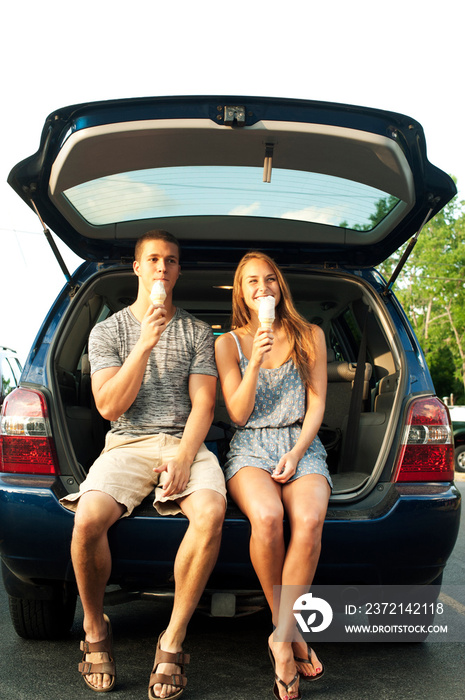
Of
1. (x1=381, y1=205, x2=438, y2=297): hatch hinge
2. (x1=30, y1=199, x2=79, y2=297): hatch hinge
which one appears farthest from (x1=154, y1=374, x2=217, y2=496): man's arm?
(x1=381, y1=205, x2=438, y2=297): hatch hinge

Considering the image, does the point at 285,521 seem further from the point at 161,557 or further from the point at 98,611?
the point at 98,611

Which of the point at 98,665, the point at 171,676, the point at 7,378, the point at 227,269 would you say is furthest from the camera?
the point at 7,378

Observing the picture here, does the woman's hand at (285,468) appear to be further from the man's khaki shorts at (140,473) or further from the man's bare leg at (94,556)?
the man's bare leg at (94,556)

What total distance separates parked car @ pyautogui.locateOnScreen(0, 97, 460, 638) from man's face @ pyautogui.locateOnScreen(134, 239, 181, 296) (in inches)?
10.5

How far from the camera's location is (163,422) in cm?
304

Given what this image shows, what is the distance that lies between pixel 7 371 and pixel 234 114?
9082mm

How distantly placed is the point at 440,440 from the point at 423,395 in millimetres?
209

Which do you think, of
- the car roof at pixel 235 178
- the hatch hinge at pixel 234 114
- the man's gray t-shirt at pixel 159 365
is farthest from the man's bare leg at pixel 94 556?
the hatch hinge at pixel 234 114

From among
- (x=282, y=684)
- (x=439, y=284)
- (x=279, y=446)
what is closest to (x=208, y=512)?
(x=279, y=446)

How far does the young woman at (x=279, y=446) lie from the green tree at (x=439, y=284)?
103ft

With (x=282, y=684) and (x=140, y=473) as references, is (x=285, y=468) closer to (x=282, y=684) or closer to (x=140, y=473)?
(x=140, y=473)

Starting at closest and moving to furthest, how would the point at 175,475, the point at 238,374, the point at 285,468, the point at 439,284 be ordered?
the point at 175,475 < the point at 285,468 < the point at 238,374 < the point at 439,284

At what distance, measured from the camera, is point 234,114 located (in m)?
2.54

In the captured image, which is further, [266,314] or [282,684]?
[266,314]
